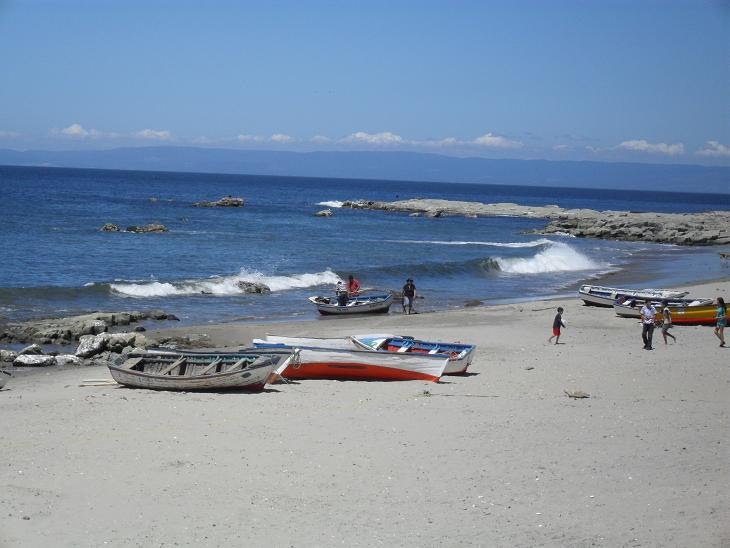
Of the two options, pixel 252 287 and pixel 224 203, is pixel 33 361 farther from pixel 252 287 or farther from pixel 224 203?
pixel 224 203

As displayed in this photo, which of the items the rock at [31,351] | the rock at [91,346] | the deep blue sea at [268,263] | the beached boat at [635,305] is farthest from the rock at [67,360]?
the beached boat at [635,305]

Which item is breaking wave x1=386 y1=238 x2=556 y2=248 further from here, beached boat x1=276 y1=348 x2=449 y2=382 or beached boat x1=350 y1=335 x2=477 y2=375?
beached boat x1=276 y1=348 x2=449 y2=382

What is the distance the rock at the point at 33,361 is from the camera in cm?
2008

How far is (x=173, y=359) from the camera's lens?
17891mm

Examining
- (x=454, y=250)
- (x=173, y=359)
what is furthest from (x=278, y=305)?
(x=454, y=250)

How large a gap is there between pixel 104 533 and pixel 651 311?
16.2m

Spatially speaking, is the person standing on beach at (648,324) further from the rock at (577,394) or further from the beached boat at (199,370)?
the beached boat at (199,370)

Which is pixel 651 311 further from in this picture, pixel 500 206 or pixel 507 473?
pixel 500 206

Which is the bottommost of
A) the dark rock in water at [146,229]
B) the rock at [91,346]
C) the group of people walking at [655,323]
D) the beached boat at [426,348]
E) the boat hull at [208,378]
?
the rock at [91,346]

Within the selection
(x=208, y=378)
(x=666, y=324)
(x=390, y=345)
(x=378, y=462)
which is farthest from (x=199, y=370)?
(x=666, y=324)

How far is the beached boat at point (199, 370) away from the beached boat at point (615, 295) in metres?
15.8

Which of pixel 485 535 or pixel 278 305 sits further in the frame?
pixel 278 305

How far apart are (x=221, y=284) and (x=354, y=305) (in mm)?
7678

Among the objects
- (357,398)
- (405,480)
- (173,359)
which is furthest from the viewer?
(173,359)
